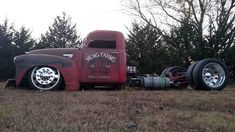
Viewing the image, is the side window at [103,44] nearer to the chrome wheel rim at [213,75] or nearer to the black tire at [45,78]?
the black tire at [45,78]

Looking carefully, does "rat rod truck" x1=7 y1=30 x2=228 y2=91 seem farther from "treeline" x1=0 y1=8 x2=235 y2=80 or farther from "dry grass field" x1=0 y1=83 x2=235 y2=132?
"treeline" x1=0 y1=8 x2=235 y2=80

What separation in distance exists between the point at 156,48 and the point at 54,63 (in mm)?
13011

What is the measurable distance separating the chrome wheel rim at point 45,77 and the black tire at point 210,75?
12.4 ft

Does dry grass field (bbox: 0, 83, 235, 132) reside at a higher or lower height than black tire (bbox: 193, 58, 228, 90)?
lower

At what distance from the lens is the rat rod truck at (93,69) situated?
11.8 meters

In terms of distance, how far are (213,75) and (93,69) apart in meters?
3.42

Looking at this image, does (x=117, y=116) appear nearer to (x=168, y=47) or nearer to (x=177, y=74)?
(x=177, y=74)

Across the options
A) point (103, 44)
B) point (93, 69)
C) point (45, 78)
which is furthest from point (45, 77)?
point (103, 44)

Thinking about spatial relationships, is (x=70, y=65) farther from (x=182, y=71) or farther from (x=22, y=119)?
(x=22, y=119)

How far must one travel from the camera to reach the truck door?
1218 centimetres

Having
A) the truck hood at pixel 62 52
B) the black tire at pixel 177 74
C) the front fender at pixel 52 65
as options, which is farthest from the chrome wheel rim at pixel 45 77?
the black tire at pixel 177 74

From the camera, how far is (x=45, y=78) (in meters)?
11.8

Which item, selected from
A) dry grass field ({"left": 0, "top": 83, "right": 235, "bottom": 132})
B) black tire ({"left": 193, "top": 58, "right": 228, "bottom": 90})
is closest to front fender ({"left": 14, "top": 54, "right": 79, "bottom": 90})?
black tire ({"left": 193, "top": 58, "right": 228, "bottom": 90})

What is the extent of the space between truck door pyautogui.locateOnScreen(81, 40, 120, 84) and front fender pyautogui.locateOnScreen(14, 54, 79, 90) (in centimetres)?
36
